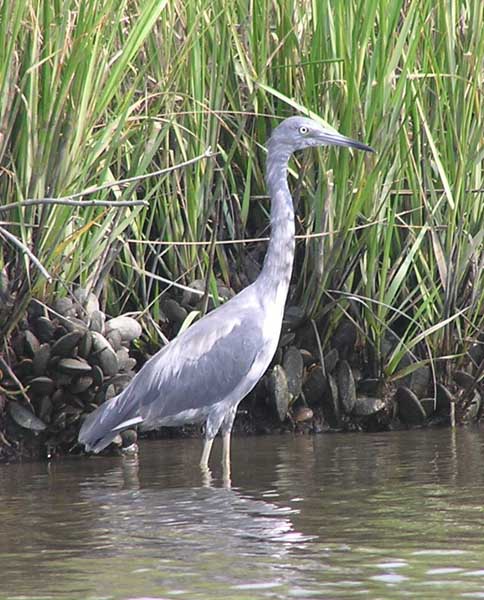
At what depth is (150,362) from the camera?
22.0 feet

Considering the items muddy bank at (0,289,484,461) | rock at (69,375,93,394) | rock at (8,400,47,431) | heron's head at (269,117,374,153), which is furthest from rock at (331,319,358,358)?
rock at (8,400,47,431)

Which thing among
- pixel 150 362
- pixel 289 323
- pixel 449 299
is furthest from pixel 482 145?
pixel 150 362

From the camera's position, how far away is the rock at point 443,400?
293 inches

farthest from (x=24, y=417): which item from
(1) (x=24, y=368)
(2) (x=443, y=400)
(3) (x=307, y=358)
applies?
(2) (x=443, y=400)

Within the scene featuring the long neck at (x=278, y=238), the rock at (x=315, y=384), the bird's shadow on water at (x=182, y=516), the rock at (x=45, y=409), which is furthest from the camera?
the rock at (x=315, y=384)

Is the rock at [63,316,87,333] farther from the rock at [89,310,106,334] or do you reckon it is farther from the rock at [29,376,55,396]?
the rock at [29,376,55,396]

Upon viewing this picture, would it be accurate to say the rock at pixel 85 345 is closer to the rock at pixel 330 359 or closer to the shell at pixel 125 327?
the shell at pixel 125 327

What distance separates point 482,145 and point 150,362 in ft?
6.67

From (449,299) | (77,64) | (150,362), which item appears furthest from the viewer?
(449,299)

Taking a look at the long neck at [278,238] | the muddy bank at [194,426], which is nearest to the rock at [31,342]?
the muddy bank at [194,426]

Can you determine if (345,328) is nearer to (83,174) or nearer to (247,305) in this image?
(247,305)

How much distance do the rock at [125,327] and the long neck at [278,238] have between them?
62 cm

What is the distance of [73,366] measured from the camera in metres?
6.41

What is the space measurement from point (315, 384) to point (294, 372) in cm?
13
